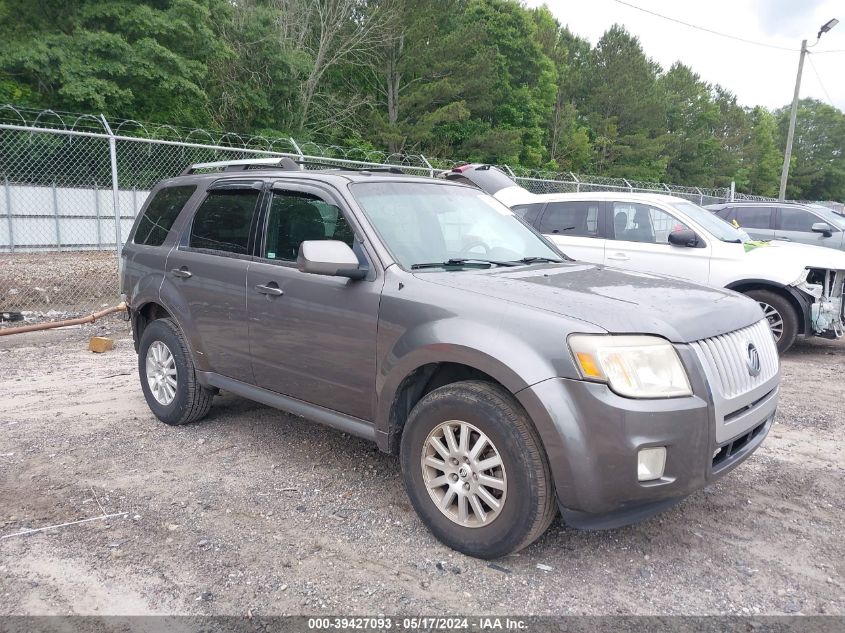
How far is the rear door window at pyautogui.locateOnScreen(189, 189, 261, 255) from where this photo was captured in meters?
4.23

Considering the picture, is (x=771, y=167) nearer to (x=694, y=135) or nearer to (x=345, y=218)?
(x=694, y=135)

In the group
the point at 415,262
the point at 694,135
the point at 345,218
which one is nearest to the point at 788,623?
the point at 415,262

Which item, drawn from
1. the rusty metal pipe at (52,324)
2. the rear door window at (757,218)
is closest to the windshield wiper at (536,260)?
the rusty metal pipe at (52,324)

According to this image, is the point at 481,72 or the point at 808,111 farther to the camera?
the point at 808,111

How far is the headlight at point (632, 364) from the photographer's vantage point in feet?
8.68

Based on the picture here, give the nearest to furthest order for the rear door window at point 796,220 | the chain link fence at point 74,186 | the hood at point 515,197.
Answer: the hood at point 515,197
the rear door window at point 796,220
the chain link fence at point 74,186

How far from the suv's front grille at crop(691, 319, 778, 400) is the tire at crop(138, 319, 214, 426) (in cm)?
346

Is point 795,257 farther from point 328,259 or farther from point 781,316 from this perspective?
point 328,259

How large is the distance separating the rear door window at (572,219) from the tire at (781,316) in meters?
2.11

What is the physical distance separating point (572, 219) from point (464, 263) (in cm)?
519

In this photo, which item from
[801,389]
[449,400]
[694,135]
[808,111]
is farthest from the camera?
[808,111]

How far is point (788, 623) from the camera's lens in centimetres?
259

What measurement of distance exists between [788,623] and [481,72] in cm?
3339

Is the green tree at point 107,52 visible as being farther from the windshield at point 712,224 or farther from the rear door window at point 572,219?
Result: the windshield at point 712,224
